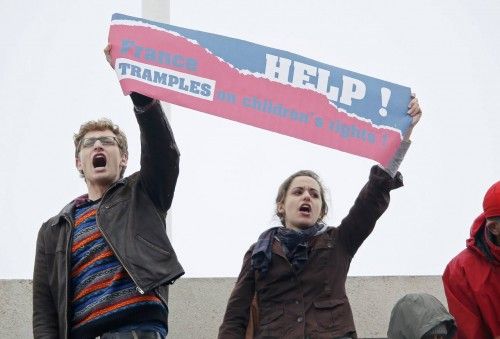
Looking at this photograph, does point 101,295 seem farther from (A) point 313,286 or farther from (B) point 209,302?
(B) point 209,302

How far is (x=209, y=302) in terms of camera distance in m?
6.59

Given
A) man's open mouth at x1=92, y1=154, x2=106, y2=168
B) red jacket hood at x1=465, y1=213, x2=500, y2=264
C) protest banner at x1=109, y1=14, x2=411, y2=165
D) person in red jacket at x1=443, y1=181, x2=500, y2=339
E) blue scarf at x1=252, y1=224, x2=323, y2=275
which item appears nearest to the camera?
man's open mouth at x1=92, y1=154, x2=106, y2=168

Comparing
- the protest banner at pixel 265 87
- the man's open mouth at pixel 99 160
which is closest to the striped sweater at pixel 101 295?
the man's open mouth at pixel 99 160

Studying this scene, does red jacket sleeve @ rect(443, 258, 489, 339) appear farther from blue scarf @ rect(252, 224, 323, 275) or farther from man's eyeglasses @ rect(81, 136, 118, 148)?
man's eyeglasses @ rect(81, 136, 118, 148)

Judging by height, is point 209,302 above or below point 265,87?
below

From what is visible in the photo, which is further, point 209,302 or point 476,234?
point 209,302

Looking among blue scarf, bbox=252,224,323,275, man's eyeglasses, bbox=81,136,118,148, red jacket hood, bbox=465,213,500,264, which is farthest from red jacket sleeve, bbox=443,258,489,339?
man's eyeglasses, bbox=81,136,118,148

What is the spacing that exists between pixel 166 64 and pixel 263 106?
1.91ft

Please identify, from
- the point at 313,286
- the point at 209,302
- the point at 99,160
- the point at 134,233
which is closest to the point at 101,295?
the point at 134,233

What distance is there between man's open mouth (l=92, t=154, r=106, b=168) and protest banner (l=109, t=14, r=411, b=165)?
1.45ft

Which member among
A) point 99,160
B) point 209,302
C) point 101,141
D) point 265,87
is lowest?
point 209,302

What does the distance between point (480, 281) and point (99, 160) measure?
2.35 meters

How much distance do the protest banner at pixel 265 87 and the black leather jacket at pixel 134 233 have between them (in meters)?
0.39

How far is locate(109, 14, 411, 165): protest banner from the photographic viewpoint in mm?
5344
